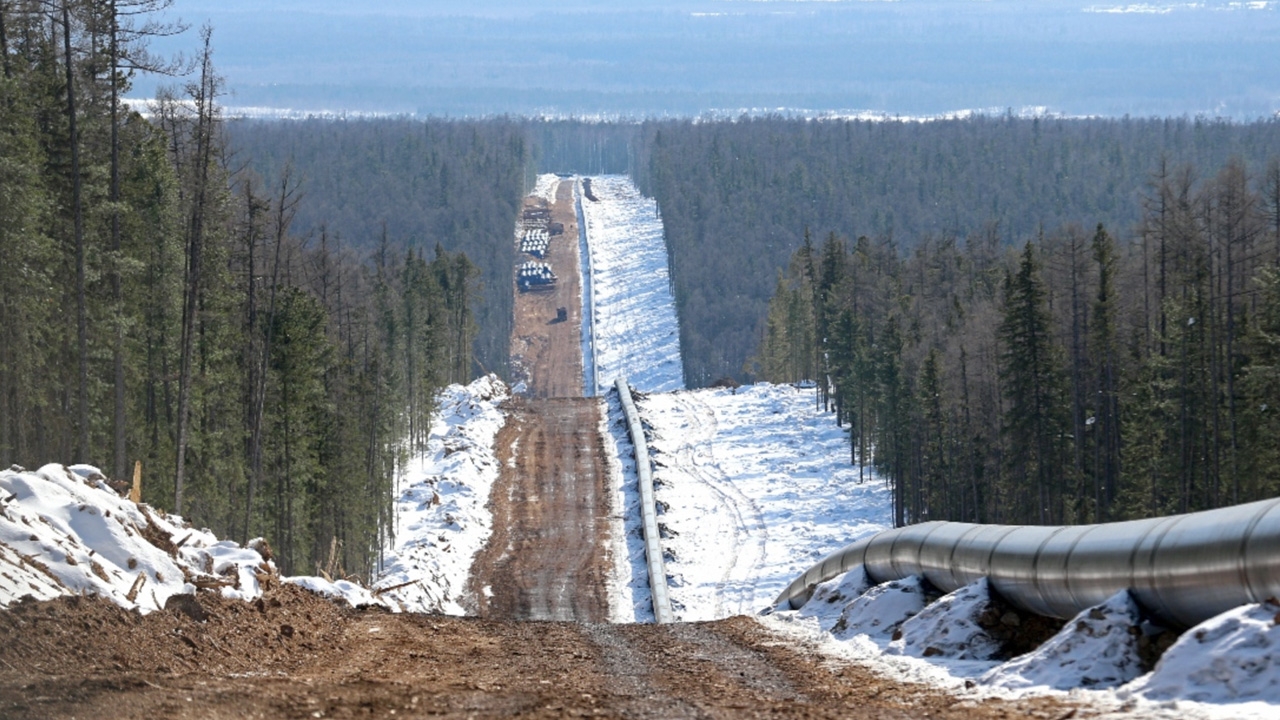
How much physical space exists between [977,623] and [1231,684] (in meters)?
4.47

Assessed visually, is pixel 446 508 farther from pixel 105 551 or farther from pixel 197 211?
pixel 105 551

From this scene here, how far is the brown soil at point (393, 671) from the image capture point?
10.3 meters

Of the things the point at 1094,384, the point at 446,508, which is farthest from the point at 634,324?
the point at 446,508

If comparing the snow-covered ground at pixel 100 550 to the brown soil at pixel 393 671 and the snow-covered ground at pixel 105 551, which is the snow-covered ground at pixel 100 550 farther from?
the brown soil at pixel 393 671

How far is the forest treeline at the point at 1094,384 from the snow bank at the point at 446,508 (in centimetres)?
1944

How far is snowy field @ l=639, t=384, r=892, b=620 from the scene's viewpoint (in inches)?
1809

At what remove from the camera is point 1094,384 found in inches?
2138

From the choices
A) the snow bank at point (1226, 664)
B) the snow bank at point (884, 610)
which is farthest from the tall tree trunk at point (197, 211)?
the snow bank at point (1226, 664)

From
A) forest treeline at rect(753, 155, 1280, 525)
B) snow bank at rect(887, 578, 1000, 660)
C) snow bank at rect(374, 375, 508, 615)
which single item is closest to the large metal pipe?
snow bank at rect(887, 578, 1000, 660)

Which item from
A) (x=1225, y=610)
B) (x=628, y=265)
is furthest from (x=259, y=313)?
(x=628, y=265)

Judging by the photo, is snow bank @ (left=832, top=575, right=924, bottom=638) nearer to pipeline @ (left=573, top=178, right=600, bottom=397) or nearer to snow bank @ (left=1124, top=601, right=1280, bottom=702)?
snow bank @ (left=1124, top=601, right=1280, bottom=702)

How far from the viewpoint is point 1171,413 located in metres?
44.9

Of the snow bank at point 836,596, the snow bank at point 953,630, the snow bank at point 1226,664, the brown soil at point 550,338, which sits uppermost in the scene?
the snow bank at point 1226,664

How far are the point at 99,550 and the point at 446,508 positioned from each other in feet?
124
